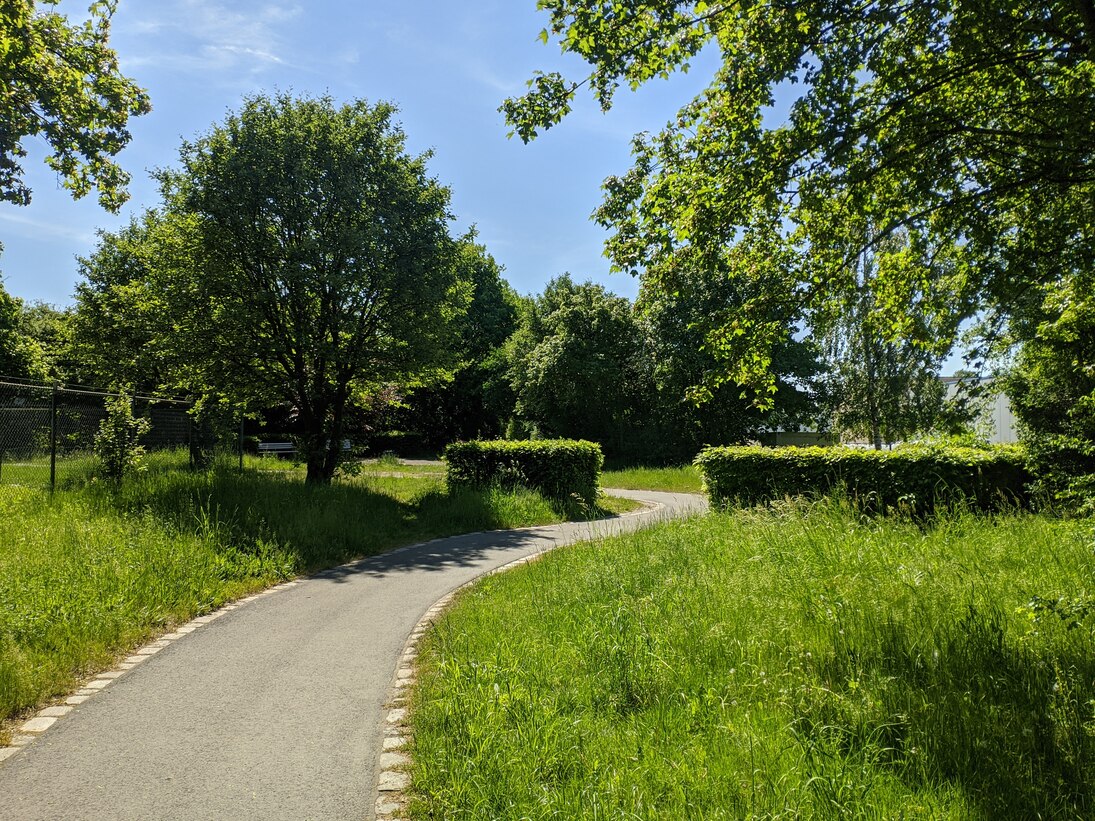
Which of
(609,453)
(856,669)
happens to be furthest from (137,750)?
(609,453)

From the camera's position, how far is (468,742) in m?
3.66

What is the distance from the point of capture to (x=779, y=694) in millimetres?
3828

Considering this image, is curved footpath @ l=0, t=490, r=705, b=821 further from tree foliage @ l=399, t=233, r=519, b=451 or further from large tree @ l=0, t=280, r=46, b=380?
tree foliage @ l=399, t=233, r=519, b=451

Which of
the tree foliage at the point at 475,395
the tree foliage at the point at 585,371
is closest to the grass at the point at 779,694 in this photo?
the tree foliage at the point at 585,371

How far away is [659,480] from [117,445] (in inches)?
763

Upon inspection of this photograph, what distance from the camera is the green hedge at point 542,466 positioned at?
16672 millimetres

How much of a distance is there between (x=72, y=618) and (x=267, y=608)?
1865mm

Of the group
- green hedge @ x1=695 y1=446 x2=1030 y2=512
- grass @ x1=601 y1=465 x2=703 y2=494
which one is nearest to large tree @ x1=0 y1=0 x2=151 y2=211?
green hedge @ x1=695 y1=446 x2=1030 y2=512

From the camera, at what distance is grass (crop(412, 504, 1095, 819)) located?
2.96 meters

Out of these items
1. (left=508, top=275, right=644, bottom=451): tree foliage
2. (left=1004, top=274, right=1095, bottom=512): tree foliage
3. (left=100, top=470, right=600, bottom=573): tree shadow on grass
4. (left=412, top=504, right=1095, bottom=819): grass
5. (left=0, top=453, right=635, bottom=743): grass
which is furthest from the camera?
(left=508, top=275, right=644, bottom=451): tree foliage

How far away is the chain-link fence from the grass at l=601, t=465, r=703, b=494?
17.8 metres

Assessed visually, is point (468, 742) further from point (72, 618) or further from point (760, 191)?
point (760, 191)

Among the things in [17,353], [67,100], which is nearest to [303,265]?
[67,100]

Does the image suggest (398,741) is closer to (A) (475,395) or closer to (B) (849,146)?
(B) (849,146)
